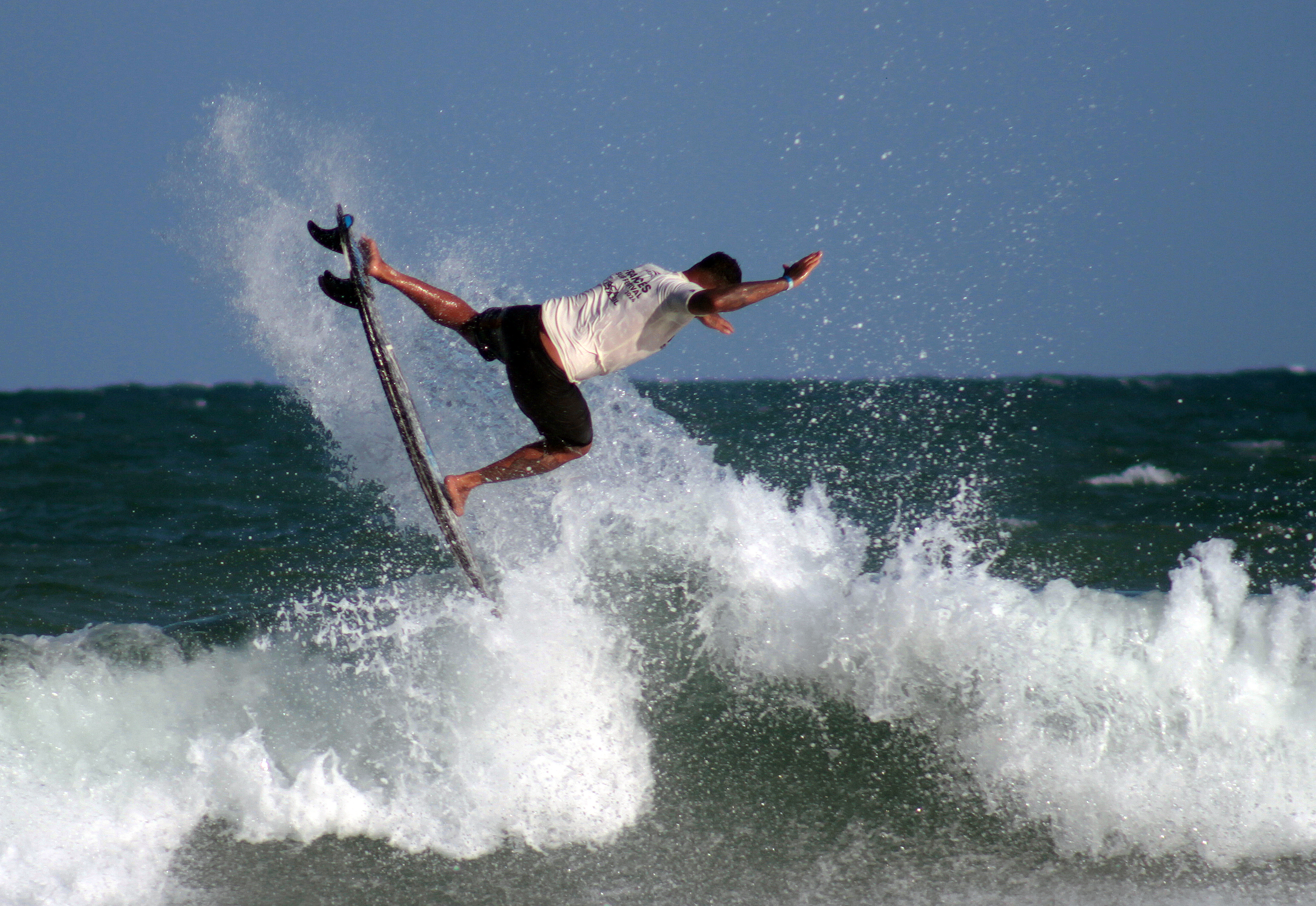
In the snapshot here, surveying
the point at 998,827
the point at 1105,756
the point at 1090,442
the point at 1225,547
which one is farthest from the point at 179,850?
the point at 1090,442

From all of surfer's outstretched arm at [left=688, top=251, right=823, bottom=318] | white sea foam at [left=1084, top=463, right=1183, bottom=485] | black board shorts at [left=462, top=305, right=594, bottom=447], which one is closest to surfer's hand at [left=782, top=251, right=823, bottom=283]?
surfer's outstretched arm at [left=688, top=251, right=823, bottom=318]

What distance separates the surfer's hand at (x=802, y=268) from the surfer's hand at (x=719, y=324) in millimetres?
423

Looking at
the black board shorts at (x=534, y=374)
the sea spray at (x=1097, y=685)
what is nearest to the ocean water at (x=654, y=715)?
the sea spray at (x=1097, y=685)

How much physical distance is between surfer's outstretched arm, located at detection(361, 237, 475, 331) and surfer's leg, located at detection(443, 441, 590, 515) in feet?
2.54

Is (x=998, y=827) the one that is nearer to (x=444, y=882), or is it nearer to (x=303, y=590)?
(x=444, y=882)

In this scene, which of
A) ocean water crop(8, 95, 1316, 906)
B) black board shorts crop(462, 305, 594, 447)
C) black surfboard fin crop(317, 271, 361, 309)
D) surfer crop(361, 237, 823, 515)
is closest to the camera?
ocean water crop(8, 95, 1316, 906)

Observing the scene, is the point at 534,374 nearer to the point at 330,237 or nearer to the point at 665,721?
the point at 330,237

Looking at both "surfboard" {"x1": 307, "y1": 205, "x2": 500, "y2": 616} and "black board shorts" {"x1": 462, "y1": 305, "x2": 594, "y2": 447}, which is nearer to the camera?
"black board shorts" {"x1": 462, "y1": 305, "x2": 594, "y2": 447}

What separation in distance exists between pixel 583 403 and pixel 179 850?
9.05ft

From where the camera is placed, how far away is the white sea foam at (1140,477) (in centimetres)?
1099

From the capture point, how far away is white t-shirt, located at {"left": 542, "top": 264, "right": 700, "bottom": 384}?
4.70 m

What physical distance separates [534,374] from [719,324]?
975mm

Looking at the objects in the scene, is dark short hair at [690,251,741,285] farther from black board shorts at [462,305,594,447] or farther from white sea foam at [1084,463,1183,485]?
white sea foam at [1084,463,1183,485]

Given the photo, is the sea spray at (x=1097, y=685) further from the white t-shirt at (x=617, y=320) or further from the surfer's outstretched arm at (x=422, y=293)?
the surfer's outstretched arm at (x=422, y=293)
